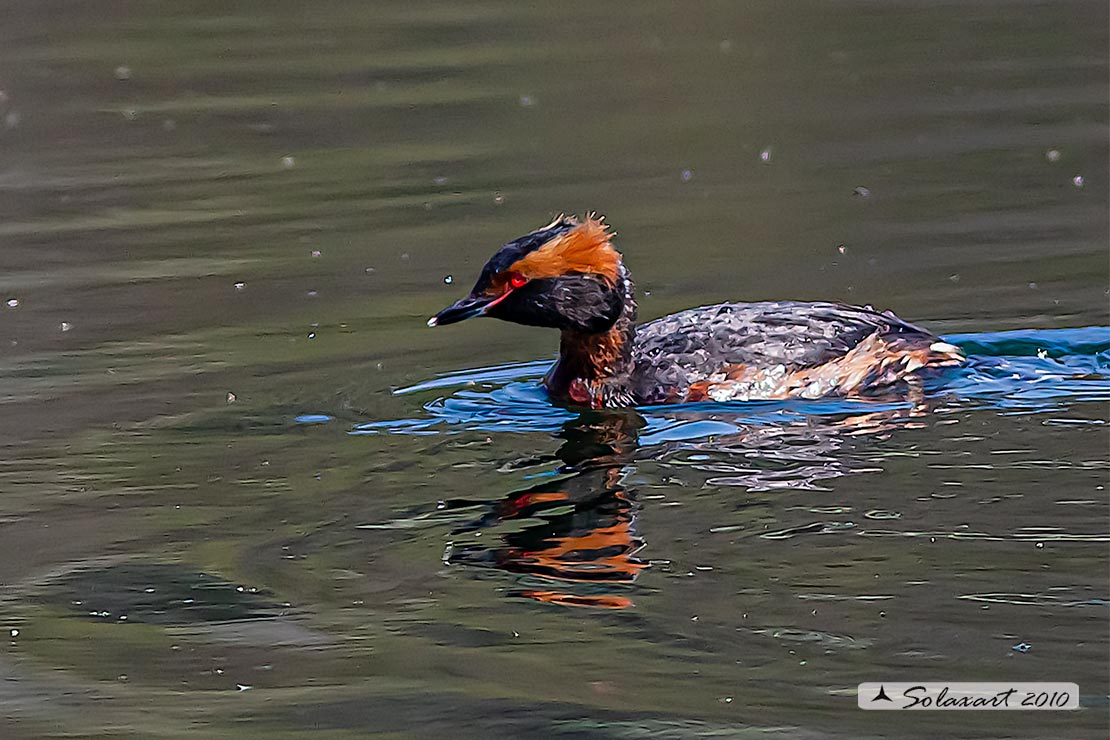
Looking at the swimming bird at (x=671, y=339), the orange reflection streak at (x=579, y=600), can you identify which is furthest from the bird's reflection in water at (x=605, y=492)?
the swimming bird at (x=671, y=339)

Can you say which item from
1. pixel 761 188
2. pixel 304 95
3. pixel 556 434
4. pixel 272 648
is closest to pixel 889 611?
pixel 272 648

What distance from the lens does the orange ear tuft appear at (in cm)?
960

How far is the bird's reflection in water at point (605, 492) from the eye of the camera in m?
7.57

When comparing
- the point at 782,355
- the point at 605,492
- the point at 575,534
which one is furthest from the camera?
the point at 782,355

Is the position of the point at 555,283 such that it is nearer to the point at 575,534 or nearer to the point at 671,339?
the point at 671,339

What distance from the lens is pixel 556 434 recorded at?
9523 millimetres

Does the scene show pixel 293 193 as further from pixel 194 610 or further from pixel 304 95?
pixel 194 610

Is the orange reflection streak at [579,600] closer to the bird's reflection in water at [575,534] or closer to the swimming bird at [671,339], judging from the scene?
the bird's reflection in water at [575,534]

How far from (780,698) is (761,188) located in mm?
8349

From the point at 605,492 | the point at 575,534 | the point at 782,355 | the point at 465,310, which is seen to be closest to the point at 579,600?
the point at 575,534

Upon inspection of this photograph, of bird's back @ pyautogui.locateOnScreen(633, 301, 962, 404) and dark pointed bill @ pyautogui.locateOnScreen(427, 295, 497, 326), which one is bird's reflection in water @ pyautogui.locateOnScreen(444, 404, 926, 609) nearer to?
bird's back @ pyautogui.locateOnScreen(633, 301, 962, 404)

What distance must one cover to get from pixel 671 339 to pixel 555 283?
653 millimetres

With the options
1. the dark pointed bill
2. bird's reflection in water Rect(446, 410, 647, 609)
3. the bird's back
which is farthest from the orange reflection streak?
the bird's back

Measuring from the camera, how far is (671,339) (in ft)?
32.4
